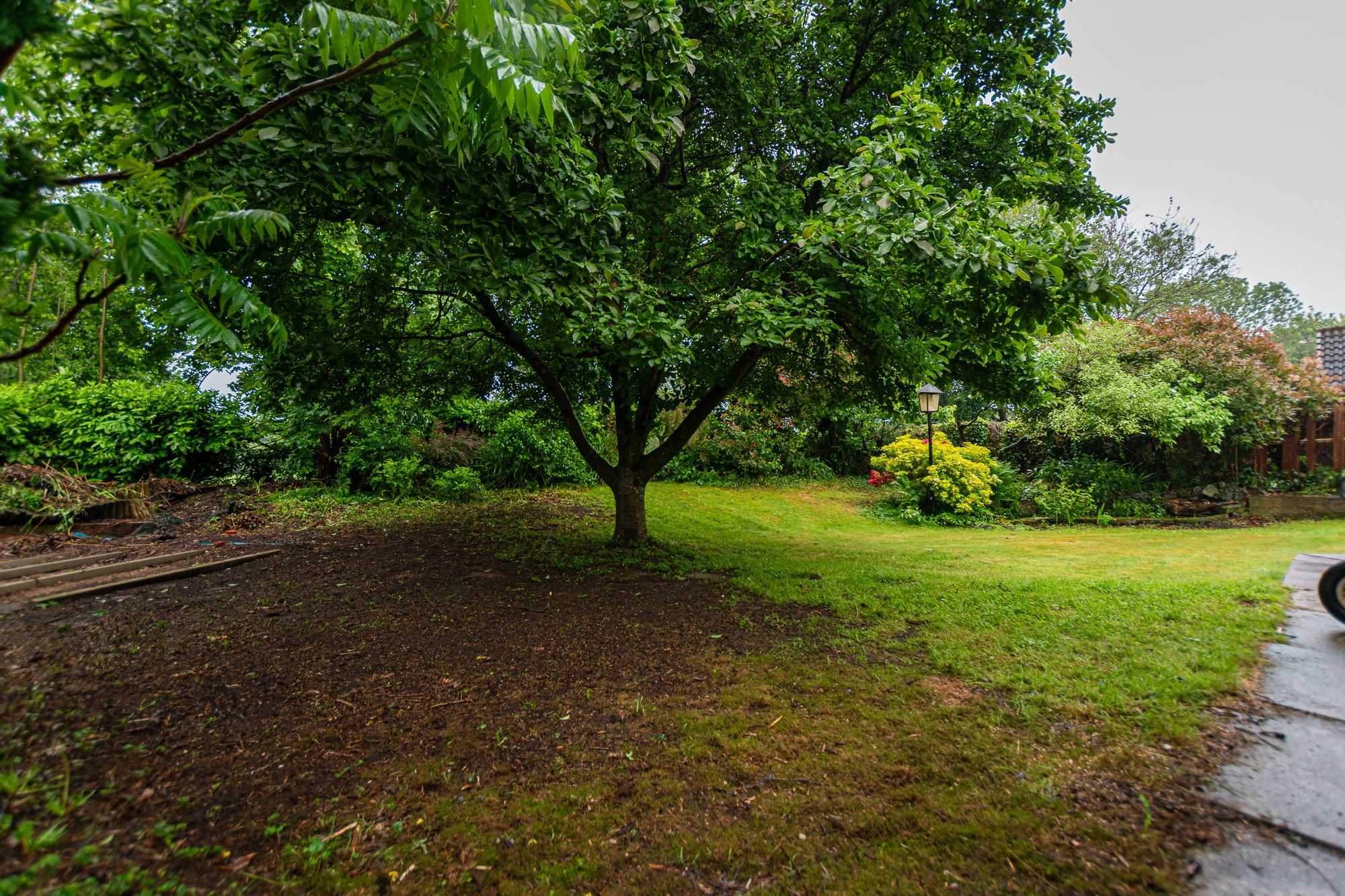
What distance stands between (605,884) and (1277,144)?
46.3 meters

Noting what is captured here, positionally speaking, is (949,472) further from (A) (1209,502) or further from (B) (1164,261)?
(B) (1164,261)

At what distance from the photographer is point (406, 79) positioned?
217 centimetres

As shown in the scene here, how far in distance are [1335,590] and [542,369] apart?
6417 mm

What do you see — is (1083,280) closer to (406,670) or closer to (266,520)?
(406,670)

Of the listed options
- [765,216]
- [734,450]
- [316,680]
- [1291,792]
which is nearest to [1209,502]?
[734,450]

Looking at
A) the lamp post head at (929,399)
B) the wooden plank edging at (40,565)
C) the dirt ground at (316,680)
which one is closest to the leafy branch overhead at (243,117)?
the dirt ground at (316,680)

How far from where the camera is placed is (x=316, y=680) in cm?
326

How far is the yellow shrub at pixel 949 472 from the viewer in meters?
11.3

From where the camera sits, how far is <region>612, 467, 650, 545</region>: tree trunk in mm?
6895

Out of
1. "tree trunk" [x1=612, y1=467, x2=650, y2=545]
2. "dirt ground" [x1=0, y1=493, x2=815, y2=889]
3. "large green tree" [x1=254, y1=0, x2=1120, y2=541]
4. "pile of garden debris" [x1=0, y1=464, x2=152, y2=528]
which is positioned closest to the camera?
"dirt ground" [x1=0, y1=493, x2=815, y2=889]

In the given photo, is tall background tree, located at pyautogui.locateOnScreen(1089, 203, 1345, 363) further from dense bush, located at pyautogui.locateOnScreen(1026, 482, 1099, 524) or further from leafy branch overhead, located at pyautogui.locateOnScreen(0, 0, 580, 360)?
leafy branch overhead, located at pyautogui.locateOnScreen(0, 0, 580, 360)

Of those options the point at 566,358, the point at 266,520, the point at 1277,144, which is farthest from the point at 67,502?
the point at 1277,144

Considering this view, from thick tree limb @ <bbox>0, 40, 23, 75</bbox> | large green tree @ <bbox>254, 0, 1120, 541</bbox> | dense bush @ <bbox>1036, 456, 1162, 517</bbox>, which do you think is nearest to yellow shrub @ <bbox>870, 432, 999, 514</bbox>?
dense bush @ <bbox>1036, 456, 1162, 517</bbox>

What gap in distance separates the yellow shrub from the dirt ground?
7.60 metres
